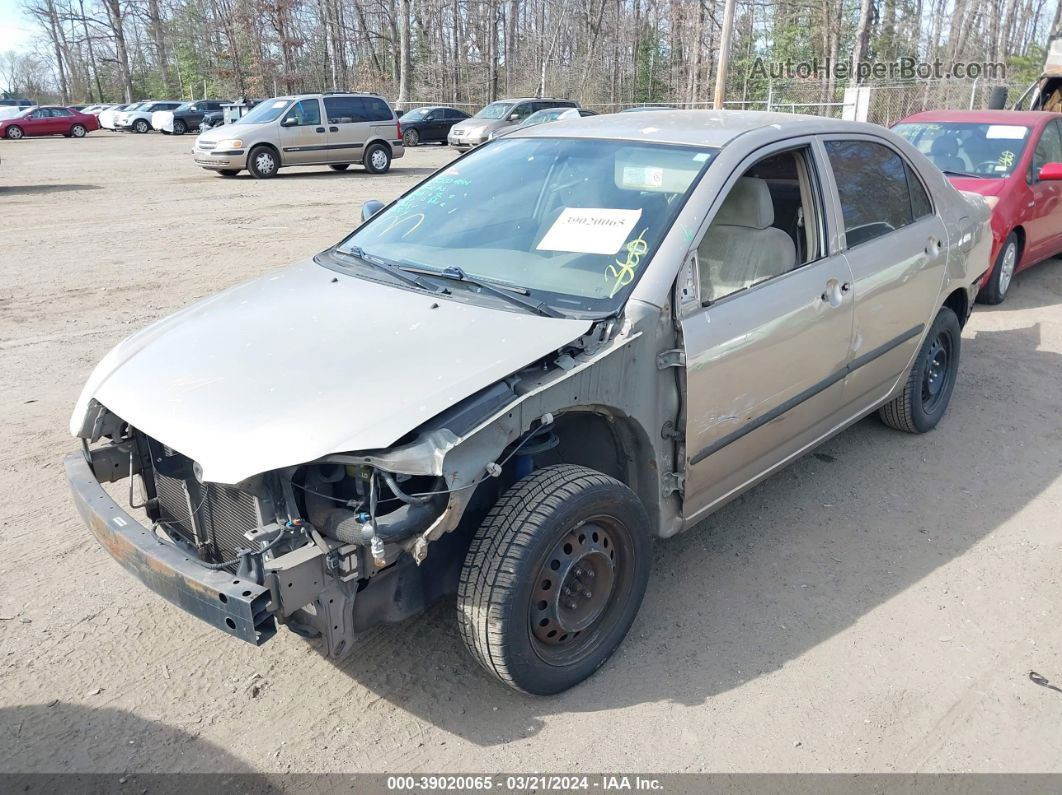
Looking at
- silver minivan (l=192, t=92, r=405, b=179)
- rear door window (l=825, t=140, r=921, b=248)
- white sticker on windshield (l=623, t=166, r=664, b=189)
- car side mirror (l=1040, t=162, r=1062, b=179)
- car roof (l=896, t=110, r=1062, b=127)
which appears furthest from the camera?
silver minivan (l=192, t=92, r=405, b=179)

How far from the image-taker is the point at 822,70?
36.0 metres

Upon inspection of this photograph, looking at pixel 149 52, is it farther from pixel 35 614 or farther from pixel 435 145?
pixel 35 614

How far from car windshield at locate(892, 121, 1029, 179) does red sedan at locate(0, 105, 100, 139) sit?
35870 mm

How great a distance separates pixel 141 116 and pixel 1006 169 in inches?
1566

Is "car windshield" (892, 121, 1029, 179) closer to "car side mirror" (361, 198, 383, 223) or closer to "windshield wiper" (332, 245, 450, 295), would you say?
"car side mirror" (361, 198, 383, 223)

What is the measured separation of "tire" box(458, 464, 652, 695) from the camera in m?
2.65

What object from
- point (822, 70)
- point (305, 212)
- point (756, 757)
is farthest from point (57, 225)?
point (822, 70)

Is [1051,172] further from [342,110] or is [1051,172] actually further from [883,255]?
[342,110]

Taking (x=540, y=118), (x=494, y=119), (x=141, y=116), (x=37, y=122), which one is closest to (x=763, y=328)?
(x=540, y=118)

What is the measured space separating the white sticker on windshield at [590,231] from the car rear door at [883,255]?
113cm

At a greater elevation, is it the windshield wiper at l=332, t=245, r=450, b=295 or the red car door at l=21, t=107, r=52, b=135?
the windshield wiper at l=332, t=245, r=450, b=295

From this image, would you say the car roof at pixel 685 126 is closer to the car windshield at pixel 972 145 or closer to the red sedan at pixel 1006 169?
the red sedan at pixel 1006 169

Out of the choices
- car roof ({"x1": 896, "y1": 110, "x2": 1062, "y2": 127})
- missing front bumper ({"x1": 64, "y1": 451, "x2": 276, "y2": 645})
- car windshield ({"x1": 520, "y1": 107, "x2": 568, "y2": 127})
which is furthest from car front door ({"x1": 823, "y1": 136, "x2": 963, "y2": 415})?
car roof ({"x1": 896, "y1": 110, "x2": 1062, "y2": 127})

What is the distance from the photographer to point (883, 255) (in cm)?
409
